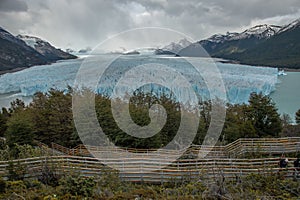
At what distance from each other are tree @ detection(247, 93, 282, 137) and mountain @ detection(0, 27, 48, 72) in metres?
81.5

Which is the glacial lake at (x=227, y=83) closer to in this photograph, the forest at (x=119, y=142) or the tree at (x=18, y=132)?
the forest at (x=119, y=142)

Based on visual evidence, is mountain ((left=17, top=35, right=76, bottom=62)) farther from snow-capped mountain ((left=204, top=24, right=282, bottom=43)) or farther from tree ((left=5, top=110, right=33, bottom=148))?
tree ((left=5, top=110, right=33, bottom=148))

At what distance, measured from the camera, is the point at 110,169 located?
734 cm

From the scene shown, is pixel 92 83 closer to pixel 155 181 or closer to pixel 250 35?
pixel 155 181

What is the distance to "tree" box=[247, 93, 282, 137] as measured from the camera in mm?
15266

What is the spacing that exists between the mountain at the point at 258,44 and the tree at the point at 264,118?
Answer: 3196 inches

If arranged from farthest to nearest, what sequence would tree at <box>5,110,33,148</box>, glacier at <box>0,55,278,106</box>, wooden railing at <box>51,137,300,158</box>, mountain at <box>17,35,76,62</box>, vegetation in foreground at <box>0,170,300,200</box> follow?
1. mountain at <box>17,35,76,62</box>
2. glacier at <box>0,55,278,106</box>
3. tree at <box>5,110,33,148</box>
4. wooden railing at <box>51,137,300,158</box>
5. vegetation in foreground at <box>0,170,300,200</box>

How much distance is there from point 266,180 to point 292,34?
427 ft

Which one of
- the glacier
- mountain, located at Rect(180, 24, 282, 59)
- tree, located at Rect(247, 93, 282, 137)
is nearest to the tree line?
tree, located at Rect(247, 93, 282, 137)

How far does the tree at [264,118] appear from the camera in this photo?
15.3 m

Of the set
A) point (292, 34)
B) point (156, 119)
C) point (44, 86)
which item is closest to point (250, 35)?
point (292, 34)

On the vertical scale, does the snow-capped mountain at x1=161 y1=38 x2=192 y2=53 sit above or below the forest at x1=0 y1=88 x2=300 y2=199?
above

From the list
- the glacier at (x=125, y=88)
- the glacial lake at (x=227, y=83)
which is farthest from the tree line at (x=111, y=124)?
the glacial lake at (x=227, y=83)

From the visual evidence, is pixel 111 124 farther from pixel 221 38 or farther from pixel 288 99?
pixel 221 38
